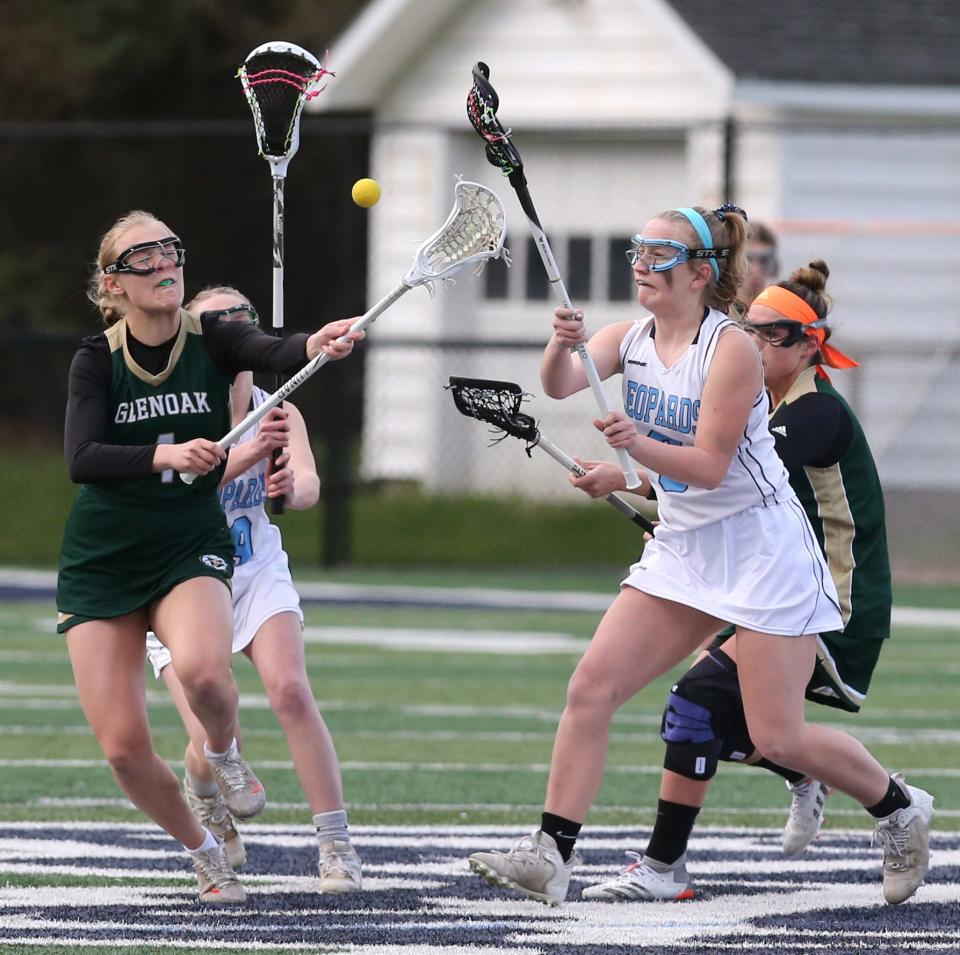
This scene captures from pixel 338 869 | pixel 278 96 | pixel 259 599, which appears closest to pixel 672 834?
pixel 338 869

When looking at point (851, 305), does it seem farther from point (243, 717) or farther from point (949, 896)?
point (949, 896)

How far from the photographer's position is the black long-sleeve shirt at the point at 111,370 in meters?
5.86

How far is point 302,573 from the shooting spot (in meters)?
16.3

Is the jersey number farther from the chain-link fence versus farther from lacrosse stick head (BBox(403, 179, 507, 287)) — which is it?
the chain-link fence

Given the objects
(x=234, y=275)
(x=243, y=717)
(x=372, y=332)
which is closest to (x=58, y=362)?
(x=234, y=275)

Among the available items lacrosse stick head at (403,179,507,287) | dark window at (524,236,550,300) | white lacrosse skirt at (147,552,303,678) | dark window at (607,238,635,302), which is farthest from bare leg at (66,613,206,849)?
dark window at (524,236,550,300)

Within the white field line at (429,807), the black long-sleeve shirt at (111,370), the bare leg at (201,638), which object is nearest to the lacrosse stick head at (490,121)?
the black long-sleeve shirt at (111,370)

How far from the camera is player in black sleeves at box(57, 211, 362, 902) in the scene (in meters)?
5.91

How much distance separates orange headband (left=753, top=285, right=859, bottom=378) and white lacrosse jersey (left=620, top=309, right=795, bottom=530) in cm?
35

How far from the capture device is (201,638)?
5.91 metres

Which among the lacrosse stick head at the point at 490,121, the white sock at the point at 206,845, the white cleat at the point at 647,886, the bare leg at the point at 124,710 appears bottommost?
the white cleat at the point at 647,886

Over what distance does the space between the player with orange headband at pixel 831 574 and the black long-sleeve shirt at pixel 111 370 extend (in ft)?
4.47

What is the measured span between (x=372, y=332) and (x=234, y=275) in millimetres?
3496

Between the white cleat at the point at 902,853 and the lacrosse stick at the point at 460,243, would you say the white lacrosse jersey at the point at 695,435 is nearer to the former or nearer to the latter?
the lacrosse stick at the point at 460,243
